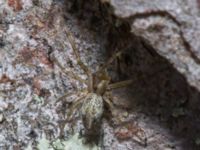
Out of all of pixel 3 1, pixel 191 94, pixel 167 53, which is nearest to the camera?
pixel 167 53

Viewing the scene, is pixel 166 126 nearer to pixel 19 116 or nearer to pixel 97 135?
pixel 97 135

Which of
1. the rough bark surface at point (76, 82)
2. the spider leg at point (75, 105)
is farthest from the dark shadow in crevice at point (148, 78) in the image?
the spider leg at point (75, 105)

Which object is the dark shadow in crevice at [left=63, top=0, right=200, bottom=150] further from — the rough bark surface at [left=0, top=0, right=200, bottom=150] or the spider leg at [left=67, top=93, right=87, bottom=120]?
the spider leg at [left=67, top=93, right=87, bottom=120]

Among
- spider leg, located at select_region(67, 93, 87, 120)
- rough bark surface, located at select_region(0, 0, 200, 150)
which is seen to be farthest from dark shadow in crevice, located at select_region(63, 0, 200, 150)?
spider leg, located at select_region(67, 93, 87, 120)

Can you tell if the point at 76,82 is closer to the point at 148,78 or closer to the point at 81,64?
the point at 81,64

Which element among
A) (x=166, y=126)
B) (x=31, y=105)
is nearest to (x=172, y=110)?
(x=166, y=126)

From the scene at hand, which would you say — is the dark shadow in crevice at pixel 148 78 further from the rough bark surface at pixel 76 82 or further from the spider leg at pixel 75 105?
the spider leg at pixel 75 105
